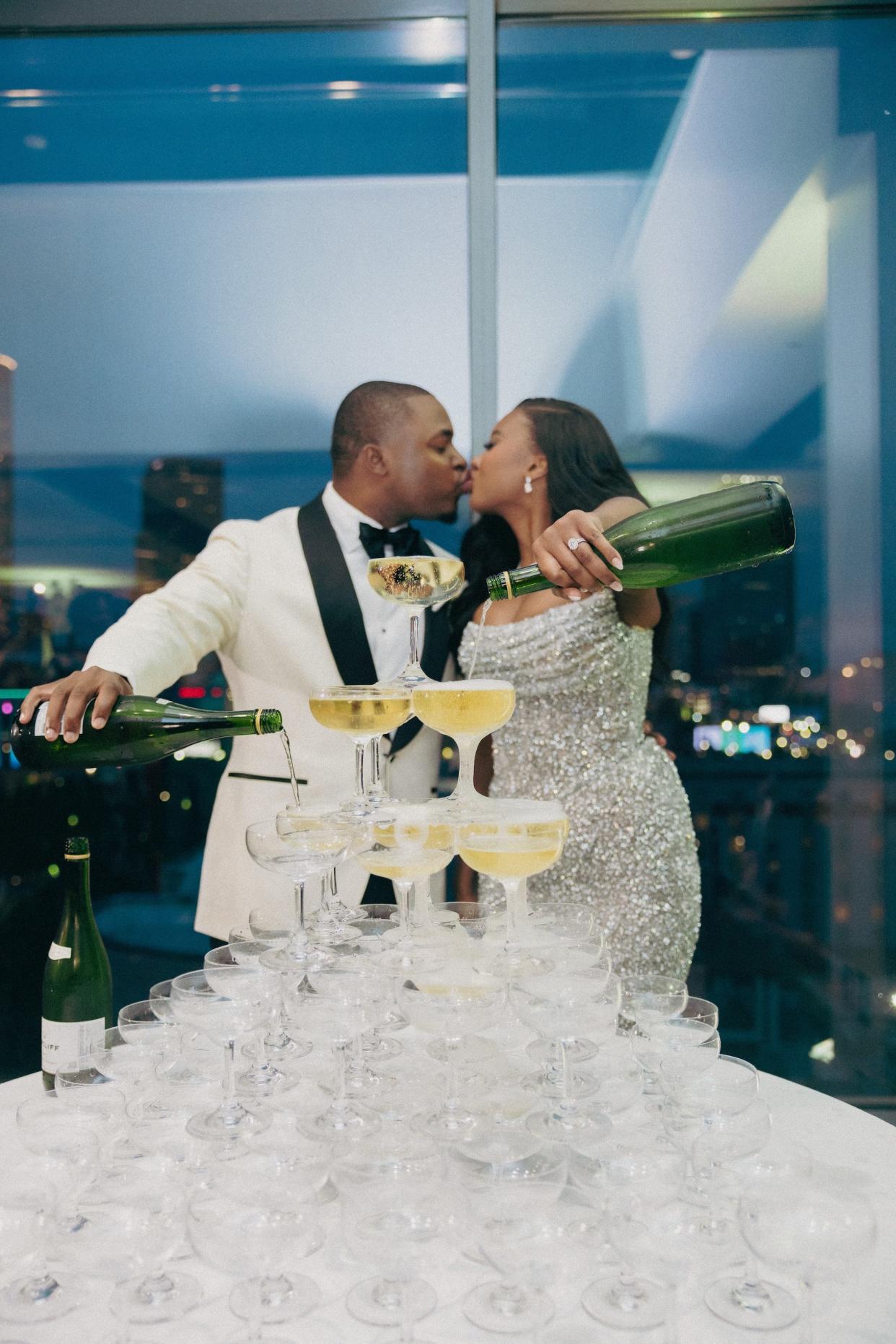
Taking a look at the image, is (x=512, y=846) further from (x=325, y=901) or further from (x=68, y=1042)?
(x=68, y=1042)

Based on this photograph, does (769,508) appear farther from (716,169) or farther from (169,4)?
(169,4)

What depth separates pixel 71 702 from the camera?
5.47 ft

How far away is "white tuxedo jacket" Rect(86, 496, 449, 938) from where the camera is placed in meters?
2.37

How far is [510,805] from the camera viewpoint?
134 centimetres

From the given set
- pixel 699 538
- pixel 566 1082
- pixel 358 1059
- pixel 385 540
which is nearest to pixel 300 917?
pixel 358 1059

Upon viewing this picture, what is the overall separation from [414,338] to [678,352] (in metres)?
0.82

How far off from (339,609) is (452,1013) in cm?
144

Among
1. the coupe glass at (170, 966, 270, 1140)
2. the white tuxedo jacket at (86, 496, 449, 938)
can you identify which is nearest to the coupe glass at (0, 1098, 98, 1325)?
the coupe glass at (170, 966, 270, 1140)

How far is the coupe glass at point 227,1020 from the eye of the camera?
1030 millimetres

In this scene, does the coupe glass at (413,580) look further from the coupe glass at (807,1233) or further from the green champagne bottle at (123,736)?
the coupe glass at (807,1233)

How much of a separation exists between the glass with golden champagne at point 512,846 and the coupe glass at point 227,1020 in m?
0.29

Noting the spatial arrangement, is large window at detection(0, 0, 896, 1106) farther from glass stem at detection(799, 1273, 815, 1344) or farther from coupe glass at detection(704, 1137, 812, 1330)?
glass stem at detection(799, 1273, 815, 1344)

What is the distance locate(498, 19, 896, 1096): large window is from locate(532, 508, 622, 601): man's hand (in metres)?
1.60

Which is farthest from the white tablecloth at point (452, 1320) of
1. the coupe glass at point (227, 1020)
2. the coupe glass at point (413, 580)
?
the coupe glass at point (413, 580)
